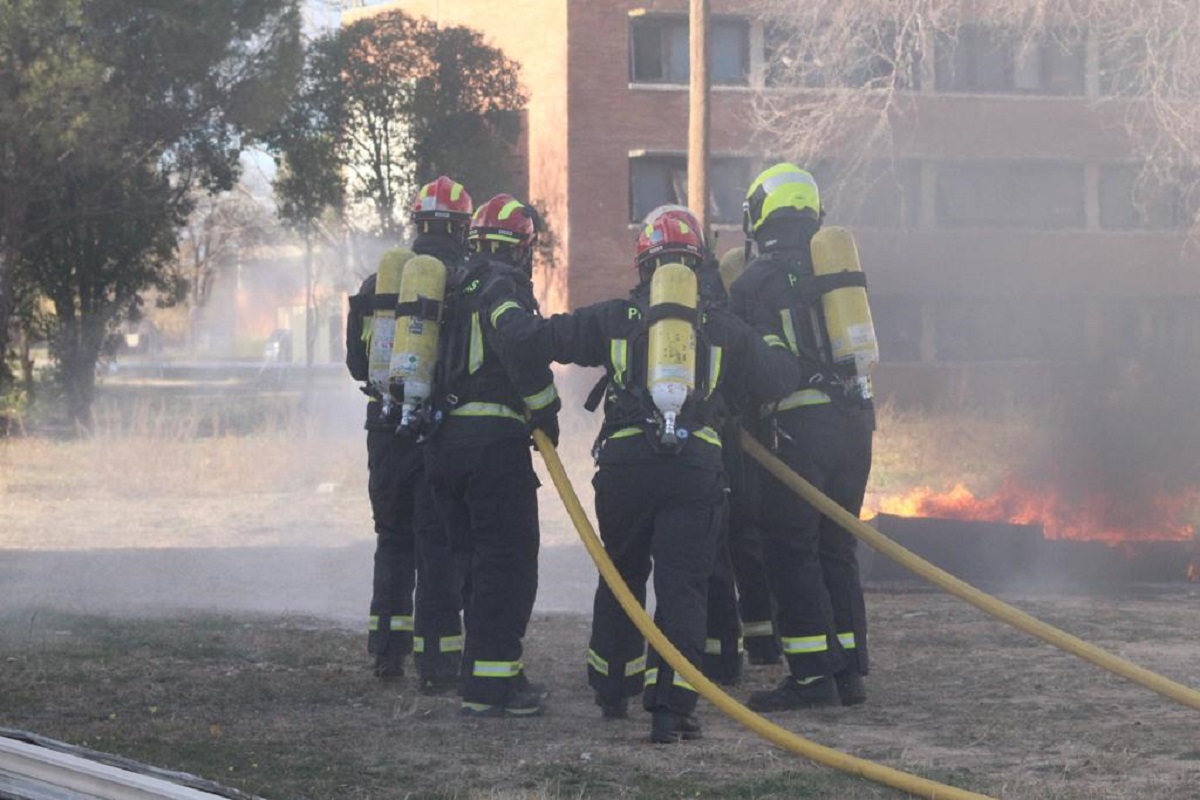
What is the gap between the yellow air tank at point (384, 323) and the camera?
7.04 metres

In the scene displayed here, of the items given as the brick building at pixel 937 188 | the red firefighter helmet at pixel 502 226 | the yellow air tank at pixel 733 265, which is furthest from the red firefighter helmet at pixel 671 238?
the brick building at pixel 937 188

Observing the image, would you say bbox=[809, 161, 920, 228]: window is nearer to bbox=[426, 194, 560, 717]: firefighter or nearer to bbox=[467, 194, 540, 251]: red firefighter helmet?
bbox=[467, 194, 540, 251]: red firefighter helmet

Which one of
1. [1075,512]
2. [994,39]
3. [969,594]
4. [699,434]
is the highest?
[994,39]

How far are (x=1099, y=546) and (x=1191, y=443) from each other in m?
4.97

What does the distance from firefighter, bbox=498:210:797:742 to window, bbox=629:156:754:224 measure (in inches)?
955

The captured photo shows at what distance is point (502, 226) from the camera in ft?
22.5

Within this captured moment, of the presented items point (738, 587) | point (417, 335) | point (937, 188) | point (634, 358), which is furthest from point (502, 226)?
point (937, 188)

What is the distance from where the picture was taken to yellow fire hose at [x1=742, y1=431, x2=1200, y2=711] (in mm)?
5863

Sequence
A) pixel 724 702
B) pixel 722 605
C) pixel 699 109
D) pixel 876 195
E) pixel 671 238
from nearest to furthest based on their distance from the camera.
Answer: pixel 724 702
pixel 671 238
pixel 722 605
pixel 699 109
pixel 876 195

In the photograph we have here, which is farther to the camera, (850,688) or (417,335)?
(850,688)

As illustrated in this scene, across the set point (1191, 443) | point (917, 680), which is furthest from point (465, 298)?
point (1191, 443)

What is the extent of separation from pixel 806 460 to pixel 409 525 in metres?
1.87

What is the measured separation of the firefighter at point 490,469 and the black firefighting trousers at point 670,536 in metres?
0.40

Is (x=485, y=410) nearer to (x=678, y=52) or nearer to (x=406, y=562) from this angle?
(x=406, y=562)
